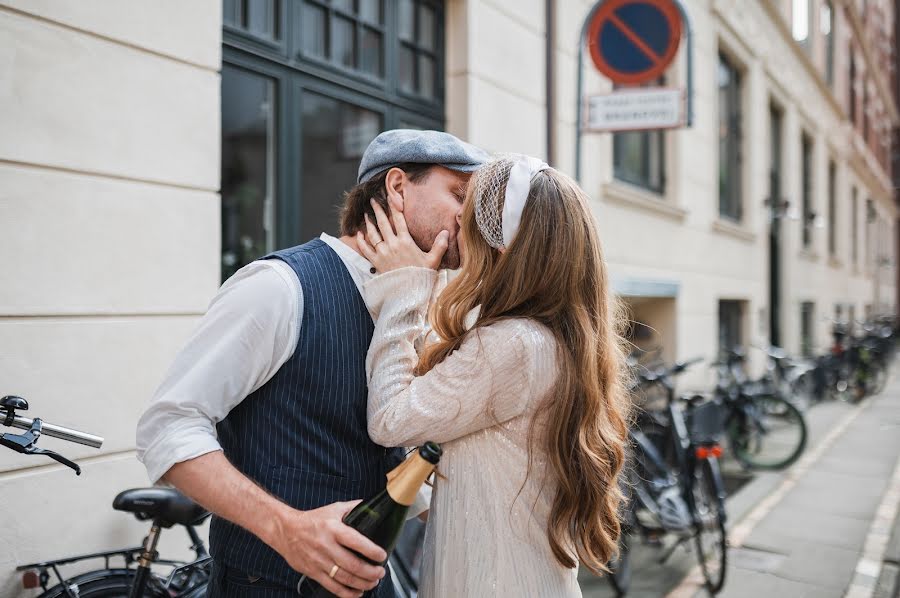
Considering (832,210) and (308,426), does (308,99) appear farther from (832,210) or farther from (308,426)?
(832,210)

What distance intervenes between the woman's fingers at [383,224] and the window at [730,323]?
9.36m

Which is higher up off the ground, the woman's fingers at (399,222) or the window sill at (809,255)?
the window sill at (809,255)

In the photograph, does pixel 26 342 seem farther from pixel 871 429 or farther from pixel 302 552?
pixel 871 429

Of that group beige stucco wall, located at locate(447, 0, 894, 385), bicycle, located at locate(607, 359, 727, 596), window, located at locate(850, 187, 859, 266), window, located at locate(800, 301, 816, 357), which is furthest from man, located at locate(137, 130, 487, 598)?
window, located at locate(850, 187, 859, 266)

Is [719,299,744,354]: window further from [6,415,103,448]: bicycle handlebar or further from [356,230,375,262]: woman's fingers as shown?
[6,415,103,448]: bicycle handlebar

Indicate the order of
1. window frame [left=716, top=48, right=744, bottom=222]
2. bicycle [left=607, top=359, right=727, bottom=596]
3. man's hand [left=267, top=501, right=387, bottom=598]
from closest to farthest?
man's hand [left=267, top=501, right=387, bottom=598] < bicycle [left=607, top=359, right=727, bottom=596] < window frame [left=716, top=48, right=744, bottom=222]

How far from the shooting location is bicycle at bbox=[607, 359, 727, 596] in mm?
4242

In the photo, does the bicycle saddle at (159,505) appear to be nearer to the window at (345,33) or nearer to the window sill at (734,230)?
the window at (345,33)

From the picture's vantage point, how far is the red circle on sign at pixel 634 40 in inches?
Answer: 174

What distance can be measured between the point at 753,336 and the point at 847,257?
1138 centimetres

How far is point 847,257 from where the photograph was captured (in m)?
20.2

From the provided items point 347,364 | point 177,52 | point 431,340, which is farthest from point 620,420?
point 177,52

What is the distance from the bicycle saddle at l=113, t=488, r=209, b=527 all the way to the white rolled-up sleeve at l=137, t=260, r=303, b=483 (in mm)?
996

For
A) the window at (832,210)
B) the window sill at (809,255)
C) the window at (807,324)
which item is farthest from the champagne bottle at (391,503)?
the window at (832,210)
